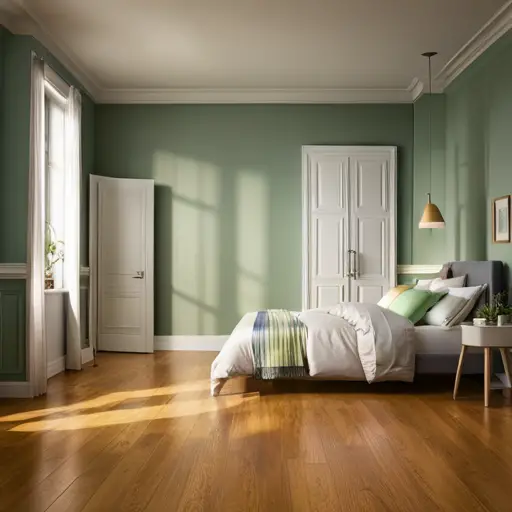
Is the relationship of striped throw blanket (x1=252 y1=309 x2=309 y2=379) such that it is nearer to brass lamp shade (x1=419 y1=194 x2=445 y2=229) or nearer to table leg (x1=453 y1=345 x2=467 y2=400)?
table leg (x1=453 y1=345 x2=467 y2=400)

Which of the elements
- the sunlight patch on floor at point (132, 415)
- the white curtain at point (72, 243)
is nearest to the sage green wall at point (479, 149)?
the sunlight patch on floor at point (132, 415)

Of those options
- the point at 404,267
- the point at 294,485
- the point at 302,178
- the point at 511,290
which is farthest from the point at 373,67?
the point at 294,485

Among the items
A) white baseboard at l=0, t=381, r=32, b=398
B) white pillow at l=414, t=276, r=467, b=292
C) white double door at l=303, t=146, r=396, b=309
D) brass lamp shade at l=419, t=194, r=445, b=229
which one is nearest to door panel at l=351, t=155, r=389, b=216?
white double door at l=303, t=146, r=396, b=309

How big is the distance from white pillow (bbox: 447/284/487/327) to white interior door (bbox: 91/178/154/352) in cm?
350

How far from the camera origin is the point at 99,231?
26.2ft

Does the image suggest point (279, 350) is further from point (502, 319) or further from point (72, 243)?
A: point (72, 243)

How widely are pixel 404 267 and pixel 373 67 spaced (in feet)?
7.40

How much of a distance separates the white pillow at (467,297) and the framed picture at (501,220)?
0.47 metres

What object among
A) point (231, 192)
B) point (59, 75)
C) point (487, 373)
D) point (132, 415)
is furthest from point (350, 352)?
point (59, 75)

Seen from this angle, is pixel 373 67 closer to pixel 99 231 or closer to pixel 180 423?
pixel 99 231

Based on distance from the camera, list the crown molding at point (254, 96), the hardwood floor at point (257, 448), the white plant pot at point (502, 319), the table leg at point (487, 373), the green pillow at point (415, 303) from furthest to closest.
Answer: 1. the crown molding at point (254, 96)
2. the green pillow at point (415, 303)
3. the white plant pot at point (502, 319)
4. the table leg at point (487, 373)
5. the hardwood floor at point (257, 448)

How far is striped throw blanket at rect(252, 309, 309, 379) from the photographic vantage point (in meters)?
5.26

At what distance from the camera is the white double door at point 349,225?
8.09 m

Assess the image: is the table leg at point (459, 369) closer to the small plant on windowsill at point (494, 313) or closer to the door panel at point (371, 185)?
the small plant on windowsill at point (494, 313)
